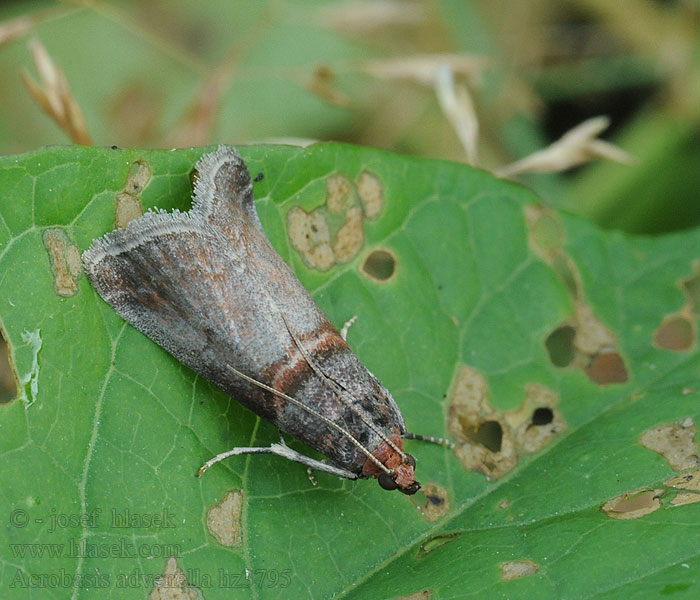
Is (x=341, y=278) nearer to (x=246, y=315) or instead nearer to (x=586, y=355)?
(x=246, y=315)

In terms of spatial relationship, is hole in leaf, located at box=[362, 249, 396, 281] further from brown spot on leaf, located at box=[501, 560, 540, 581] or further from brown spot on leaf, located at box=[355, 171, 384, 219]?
brown spot on leaf, located at box=[501, 560, 540, 581]

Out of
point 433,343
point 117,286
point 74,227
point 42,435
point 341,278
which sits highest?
point 74,227

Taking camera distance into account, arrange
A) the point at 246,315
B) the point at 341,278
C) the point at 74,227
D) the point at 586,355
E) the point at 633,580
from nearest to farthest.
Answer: the point at 633,580
the point at 74,227
the point at 246,315
the point at 341,278
the point at 586,355

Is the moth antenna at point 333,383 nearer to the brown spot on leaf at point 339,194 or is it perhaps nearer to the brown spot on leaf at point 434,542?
the brown spot on leaf at point 434,542

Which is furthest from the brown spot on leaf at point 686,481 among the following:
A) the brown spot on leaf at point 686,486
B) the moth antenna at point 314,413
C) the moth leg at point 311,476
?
the moth leg at point 311,476

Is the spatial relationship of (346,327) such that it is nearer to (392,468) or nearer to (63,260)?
(392,468)

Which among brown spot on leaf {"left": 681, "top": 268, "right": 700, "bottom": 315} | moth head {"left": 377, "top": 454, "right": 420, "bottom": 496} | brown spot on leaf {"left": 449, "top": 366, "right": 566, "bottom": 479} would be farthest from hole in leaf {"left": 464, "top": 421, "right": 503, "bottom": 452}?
brown spot on leaf {"left": 681, "top": 268, "right": 700, "bottom": 315}

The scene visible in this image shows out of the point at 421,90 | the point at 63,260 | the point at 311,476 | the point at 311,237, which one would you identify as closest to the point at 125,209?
the point at 63,260

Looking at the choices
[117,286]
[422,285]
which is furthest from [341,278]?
[117,286]
